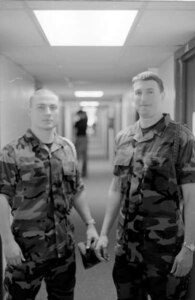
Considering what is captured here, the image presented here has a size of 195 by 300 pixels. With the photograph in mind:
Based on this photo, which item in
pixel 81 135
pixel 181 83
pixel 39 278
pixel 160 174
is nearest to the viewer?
pixel 160 174

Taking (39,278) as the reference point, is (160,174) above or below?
above

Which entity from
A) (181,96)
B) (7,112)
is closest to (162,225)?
(181,96)

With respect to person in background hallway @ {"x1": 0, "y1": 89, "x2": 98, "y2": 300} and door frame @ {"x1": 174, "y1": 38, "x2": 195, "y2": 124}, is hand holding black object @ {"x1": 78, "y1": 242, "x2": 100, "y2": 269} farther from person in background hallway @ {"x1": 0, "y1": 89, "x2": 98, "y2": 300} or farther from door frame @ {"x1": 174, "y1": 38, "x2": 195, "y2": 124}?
door frame @ {"x1": 174, "y1": 38, "x2": 195, "y2": 124}

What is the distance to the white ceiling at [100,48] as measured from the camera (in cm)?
191

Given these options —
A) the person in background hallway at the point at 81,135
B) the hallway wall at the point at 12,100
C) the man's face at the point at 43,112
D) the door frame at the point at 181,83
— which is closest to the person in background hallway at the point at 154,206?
the man's face at the point at 43,112

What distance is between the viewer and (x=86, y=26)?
233 cm

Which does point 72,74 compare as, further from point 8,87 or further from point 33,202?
point 33,202

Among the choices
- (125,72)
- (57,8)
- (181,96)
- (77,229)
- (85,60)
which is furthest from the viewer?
(125,72)

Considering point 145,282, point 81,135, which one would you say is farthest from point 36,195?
point 81,135

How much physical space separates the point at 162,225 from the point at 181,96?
1.43 m

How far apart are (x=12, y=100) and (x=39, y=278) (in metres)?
1.69

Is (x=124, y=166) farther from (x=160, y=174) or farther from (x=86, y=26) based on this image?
(x=86, y=26)

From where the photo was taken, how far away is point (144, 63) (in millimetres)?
3662

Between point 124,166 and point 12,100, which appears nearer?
point 124,166
